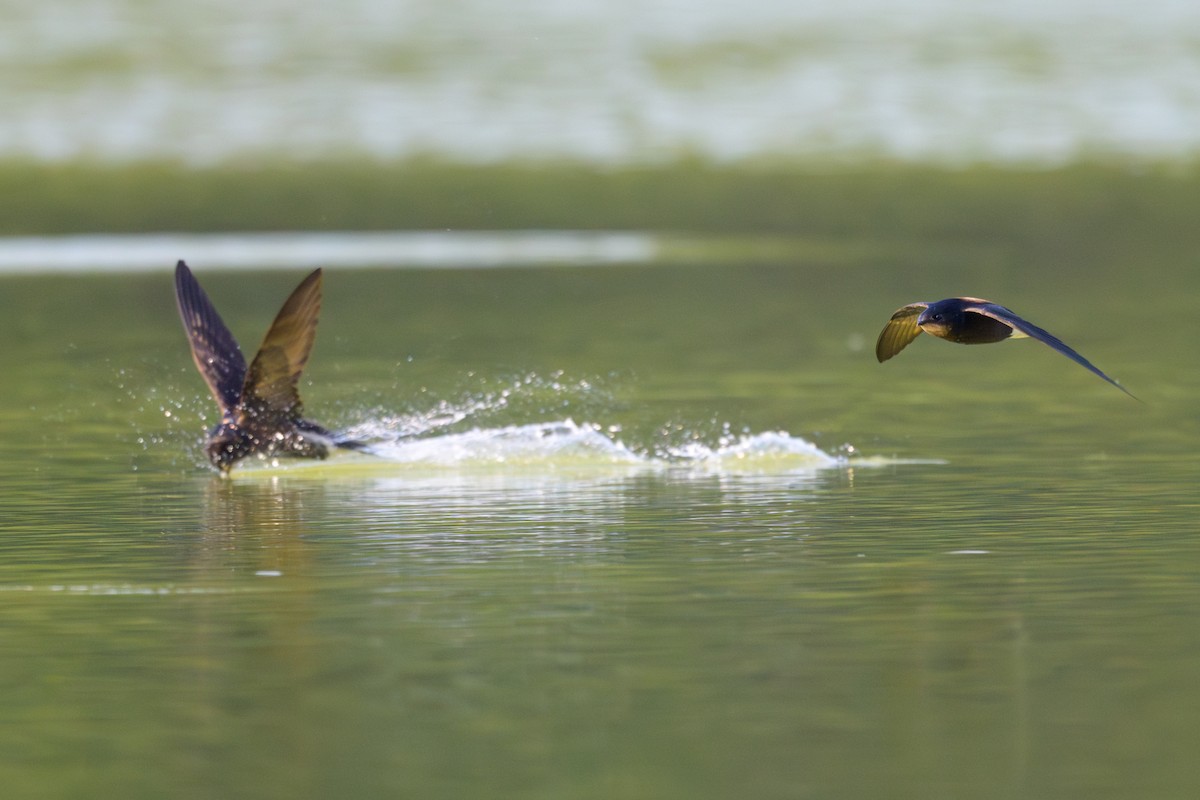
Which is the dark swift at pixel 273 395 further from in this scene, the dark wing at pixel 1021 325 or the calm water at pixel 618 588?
the dark wing at pixel 1021 325

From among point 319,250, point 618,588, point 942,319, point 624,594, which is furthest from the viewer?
point 319,250

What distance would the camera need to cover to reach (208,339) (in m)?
18.4

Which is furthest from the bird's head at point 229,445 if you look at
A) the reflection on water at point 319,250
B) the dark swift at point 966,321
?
the reflection on water at point 319,250

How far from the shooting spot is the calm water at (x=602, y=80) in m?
70.2

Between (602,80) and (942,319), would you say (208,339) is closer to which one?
(942,319)

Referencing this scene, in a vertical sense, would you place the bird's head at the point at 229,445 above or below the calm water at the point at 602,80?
below

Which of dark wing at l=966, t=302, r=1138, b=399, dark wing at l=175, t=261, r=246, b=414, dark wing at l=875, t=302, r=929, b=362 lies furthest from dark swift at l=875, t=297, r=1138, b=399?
dark wing at l=175, t=261, r=246, b=414

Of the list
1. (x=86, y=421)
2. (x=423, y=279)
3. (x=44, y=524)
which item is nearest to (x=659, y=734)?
(x=44, y=524)

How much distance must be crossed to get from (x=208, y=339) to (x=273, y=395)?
1306mm

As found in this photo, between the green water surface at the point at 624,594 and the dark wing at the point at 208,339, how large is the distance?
2.27ft

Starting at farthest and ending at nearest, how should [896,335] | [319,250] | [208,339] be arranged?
[319,250] < [208,339] < [896,335]

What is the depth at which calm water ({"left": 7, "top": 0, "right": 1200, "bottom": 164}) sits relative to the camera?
70188 mm

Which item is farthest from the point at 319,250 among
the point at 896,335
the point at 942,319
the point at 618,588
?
the point at 618,588

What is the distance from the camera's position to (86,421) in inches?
831
